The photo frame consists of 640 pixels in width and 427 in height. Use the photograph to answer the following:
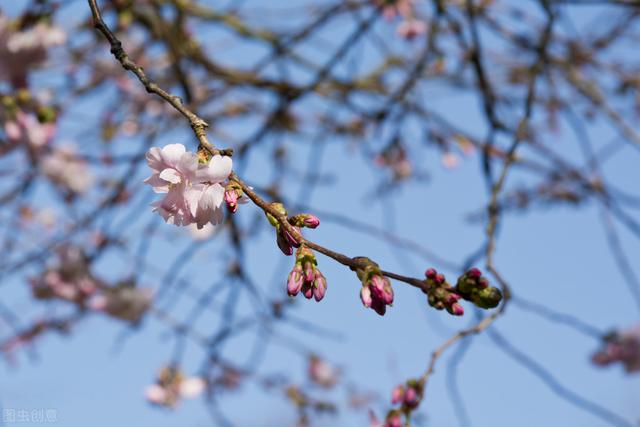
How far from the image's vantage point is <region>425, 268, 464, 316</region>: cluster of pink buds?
33.5 inches

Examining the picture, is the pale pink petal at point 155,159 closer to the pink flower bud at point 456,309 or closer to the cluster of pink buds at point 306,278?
the cluster of pink buds at point 306,278

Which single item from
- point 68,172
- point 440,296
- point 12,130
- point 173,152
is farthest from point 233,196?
point 68,172

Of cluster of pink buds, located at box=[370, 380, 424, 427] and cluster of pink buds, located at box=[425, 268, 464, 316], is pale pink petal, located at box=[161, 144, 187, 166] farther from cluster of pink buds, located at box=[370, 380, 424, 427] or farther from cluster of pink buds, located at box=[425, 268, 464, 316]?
cluster of pink buds, located at box=[370, 380, 424, 427]

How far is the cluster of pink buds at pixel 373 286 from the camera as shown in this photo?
81 cm

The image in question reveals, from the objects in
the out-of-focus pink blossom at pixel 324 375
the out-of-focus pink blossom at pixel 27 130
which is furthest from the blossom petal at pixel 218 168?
the out-of-focus pink blossom at pixel 324 375

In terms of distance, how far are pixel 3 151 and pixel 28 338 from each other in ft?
7.37

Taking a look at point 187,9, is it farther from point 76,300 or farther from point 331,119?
point 76,300

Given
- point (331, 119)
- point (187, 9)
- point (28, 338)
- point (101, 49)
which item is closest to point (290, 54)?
point (187, 9)

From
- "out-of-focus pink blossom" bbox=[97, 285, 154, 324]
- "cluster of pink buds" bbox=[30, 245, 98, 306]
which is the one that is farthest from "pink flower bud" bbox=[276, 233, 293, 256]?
"cluster of pink buds" bbox=[30, 245, 98, 306]

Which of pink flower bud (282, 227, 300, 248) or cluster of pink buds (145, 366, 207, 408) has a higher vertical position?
cluster of pink buds (145, 366, 207, 408)

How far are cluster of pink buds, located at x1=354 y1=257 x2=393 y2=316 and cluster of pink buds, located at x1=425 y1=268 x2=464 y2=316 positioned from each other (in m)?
0.06

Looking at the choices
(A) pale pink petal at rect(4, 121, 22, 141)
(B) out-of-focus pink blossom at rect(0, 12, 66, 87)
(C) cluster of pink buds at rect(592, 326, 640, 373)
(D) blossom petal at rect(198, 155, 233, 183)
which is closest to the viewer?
(D) blossom petal at rect(198, 155, 233, 183)

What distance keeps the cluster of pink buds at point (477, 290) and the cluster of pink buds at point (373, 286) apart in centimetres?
10

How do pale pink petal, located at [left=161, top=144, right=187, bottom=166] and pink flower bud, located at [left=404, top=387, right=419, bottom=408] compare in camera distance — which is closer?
pale pink petal, located at [left=161, top=144, right=187, bottom=166]
